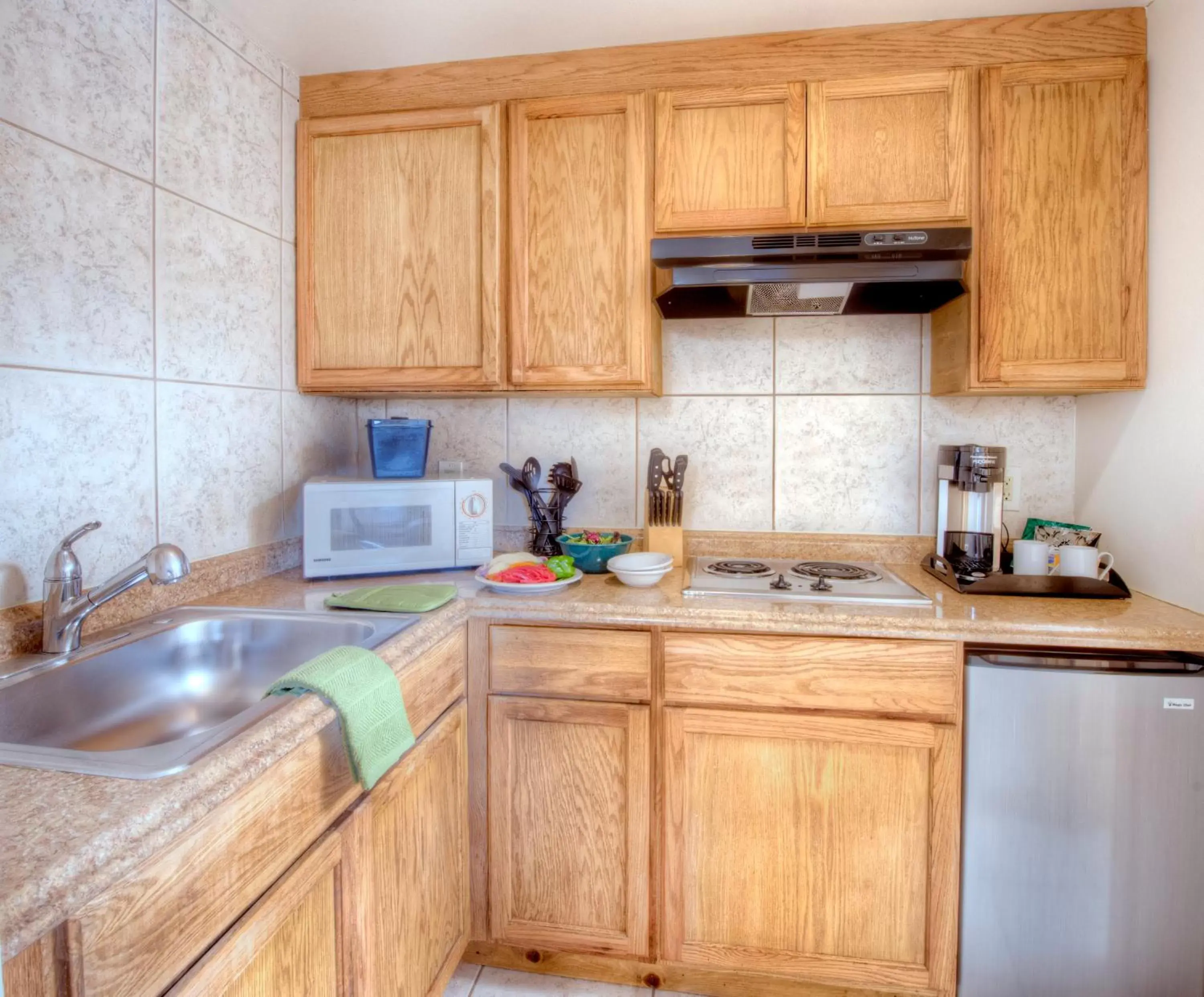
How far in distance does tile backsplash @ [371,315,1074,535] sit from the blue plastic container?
0.34m

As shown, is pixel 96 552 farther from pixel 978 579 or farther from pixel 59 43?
pixel 978 579

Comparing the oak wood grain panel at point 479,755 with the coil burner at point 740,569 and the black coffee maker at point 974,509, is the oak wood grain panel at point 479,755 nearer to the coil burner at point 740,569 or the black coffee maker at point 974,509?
the coil burner at point 740,569

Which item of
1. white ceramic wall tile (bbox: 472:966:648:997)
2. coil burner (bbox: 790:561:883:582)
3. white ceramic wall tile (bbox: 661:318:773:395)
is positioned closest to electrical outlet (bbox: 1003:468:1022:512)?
coil burner (bbox: 790:561:883:582)

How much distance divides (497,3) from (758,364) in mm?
1112

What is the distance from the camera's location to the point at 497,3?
1596 millimetres

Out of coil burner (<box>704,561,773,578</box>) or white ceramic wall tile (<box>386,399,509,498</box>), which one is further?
white ceramic wall tile (<box>386,399,509,498</box>)

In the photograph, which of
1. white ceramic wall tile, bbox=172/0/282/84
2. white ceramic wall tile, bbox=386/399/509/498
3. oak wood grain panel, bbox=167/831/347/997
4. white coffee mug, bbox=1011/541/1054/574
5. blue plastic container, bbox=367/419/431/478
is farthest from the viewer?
white ceramic wall tile, bbox=386/399/509/498

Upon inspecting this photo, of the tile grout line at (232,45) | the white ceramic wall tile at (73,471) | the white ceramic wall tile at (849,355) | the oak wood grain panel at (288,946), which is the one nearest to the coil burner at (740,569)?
the white ceramic wall tile at (849,355)

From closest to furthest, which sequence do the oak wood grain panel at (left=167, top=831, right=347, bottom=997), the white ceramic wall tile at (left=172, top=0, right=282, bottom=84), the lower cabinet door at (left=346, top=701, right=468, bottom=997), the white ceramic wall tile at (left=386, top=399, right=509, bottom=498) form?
the oak wood grain panel at (left=167, top=831, right=347, bottom=997)
the lower cabinet door at (left=346, top=701, right=468, bottom=997)
the white ceramic wall tile at (left=172, top=0, right=282, bottom=84)
the white ceramic wall tile at (left=386, top=399, right=509, bottom=498)

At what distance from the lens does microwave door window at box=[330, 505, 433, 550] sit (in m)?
1.76

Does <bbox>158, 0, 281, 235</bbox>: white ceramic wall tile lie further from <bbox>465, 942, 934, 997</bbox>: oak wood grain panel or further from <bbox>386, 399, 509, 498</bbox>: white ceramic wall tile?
<bbox>465, 942, 934, 997</bbox>: oak wood grain panel

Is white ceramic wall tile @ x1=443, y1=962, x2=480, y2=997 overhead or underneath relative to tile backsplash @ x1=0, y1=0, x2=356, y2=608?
underneath

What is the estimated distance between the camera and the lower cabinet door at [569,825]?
1.53 metres

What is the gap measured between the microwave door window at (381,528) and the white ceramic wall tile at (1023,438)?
1407mm
